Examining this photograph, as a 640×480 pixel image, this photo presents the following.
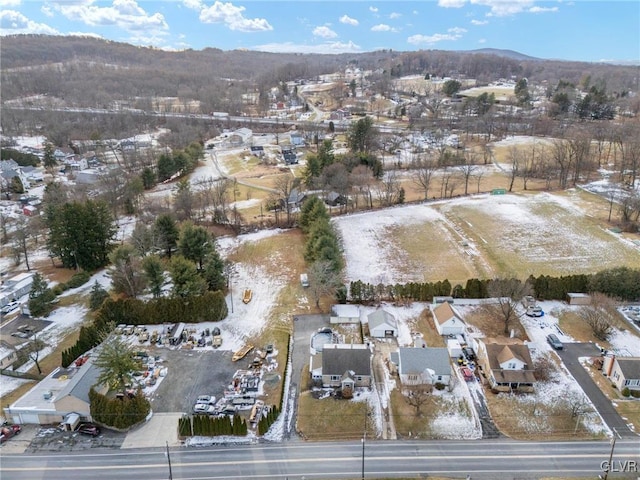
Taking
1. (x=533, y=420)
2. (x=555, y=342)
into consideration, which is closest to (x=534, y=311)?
(x=555, y=342)

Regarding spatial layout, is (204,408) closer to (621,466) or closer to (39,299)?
(39,299)

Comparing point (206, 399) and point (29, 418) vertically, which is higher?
point (206, 399)

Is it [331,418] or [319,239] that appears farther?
[319,239]

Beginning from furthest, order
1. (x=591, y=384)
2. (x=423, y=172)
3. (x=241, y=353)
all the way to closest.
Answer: (x=423, y=172) → (x=241, y=353) → (x=591, y=384)

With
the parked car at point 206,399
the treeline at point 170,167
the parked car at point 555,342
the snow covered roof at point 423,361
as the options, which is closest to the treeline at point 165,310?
the parked car at point 206,399

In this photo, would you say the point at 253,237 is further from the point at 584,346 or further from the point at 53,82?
the point at 53,82

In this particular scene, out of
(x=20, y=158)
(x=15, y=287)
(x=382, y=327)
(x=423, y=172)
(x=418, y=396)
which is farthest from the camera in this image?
(x=20, y=158)
